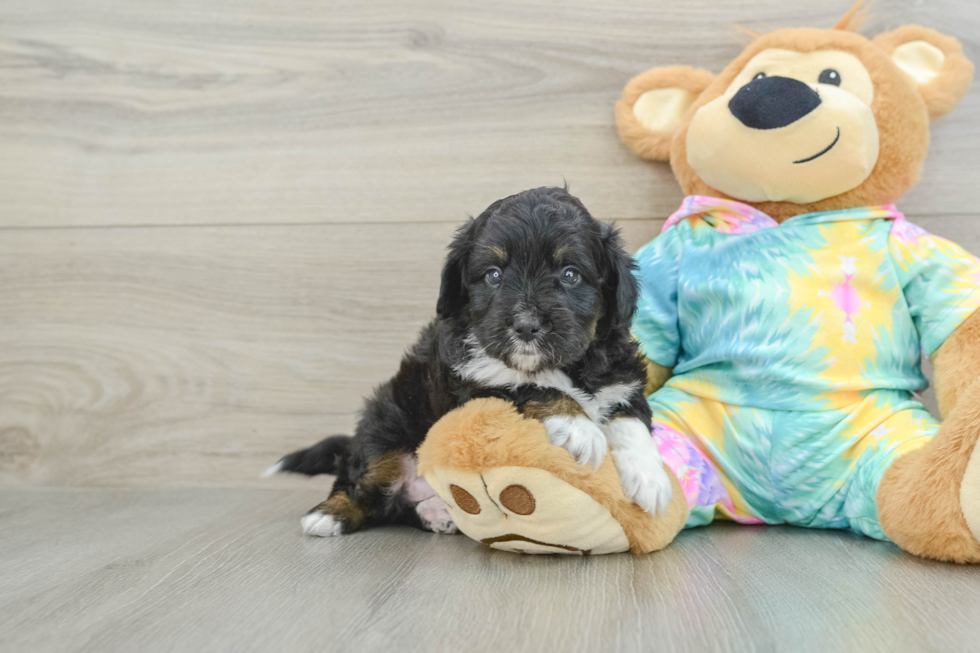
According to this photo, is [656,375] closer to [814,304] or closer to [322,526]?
[814,304]

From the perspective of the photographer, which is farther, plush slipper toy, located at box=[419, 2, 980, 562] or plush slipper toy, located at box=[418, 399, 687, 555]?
plush slipper toy, located at box=[419, 2, 980, 562]

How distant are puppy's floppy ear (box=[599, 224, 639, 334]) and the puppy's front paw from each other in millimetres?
297

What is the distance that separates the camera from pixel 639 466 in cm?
156

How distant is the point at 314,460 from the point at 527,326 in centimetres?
100

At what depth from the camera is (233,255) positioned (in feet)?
8.36

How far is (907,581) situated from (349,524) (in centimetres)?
126

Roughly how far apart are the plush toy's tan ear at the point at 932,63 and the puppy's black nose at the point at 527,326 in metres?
→ 1.37

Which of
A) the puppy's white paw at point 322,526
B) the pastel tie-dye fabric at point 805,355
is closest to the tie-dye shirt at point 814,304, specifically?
the pastel tie-dye fabric at point 805,355

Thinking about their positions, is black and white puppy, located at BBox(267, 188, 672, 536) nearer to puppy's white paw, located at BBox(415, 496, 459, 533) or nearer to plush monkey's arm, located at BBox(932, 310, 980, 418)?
puppy's white paw, located at BBox(415, 496, 459, 533)

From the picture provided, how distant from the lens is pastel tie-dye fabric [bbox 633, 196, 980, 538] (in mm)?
1819

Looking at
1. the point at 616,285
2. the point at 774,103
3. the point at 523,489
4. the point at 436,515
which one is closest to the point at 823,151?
the point at 774,103

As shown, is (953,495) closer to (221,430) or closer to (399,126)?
(399,126)

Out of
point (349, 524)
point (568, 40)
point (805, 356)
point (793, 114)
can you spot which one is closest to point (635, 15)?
point (568, 40)

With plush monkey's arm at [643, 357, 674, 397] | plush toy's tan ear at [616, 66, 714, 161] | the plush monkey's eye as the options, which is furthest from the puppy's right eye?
the plush monkey's eye
